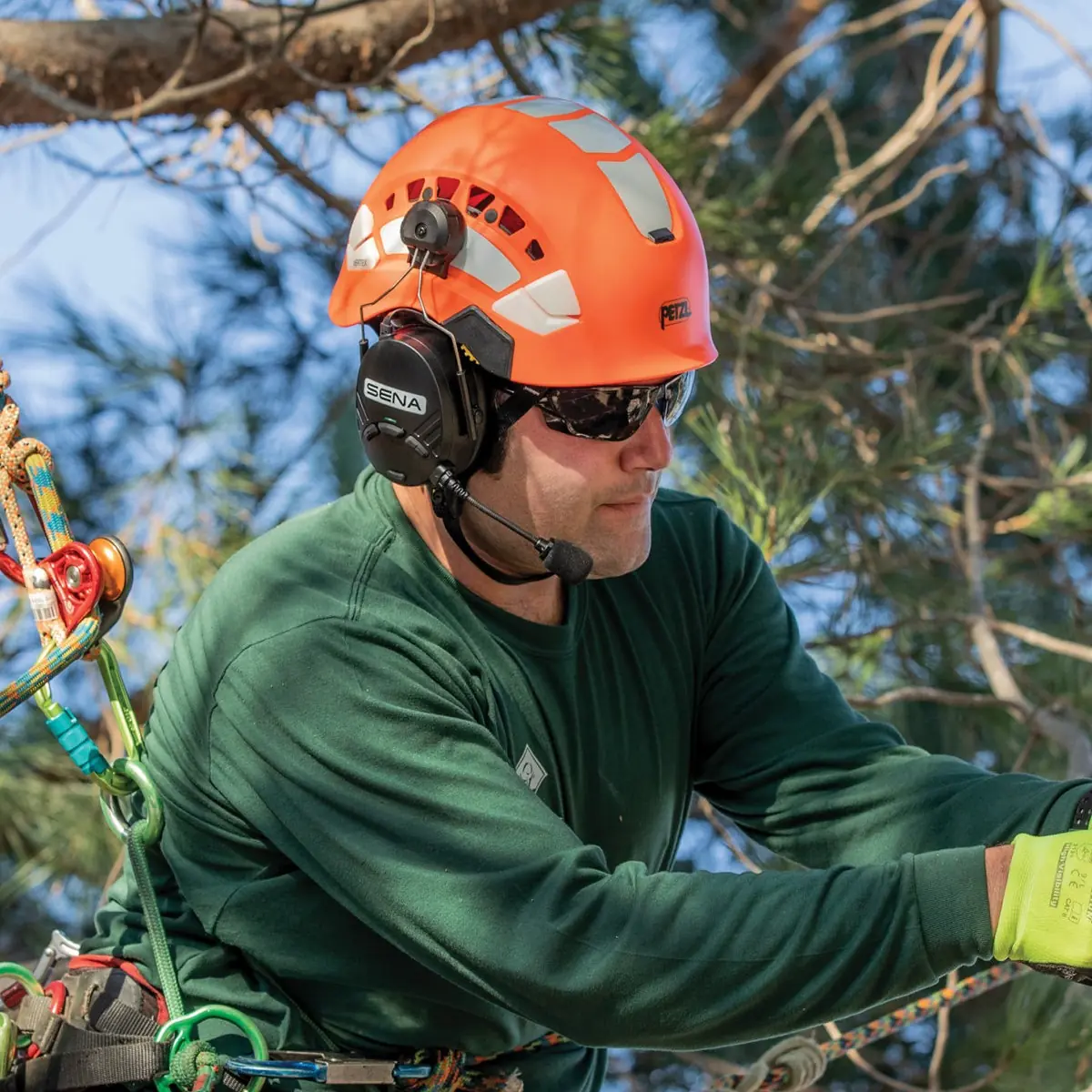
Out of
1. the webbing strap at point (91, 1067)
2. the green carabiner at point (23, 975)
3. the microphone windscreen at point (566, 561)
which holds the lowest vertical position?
the webbing strap at point (91, 1067)

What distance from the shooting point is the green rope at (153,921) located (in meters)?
1.44

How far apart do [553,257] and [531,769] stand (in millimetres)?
456

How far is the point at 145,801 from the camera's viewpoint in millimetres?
1447

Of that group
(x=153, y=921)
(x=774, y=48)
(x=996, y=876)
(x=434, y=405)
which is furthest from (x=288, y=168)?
(x=774, y=48)

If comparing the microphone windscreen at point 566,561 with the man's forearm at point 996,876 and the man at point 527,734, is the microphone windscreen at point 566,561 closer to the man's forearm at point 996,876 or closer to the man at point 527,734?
the man at point 527,734

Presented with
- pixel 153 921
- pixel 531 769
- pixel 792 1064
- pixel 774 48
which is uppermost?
pixel 774 48

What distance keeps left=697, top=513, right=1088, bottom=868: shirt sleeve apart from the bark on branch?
854mm

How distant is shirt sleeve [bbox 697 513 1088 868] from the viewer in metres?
1.50

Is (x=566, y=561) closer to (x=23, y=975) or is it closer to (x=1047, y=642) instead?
(x=23, y=975)

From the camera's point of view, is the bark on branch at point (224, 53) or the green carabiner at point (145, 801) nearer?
the green carabiner at point (145, 801)

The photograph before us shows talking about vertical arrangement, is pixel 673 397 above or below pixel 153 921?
above

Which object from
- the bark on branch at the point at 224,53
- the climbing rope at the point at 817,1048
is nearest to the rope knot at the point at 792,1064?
the climbing rope at the point at 817,1048

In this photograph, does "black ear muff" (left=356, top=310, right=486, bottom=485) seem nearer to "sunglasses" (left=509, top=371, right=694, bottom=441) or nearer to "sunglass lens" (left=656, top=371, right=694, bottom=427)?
"sunglasses" (left=509, top=371, right=694, bottom=441)

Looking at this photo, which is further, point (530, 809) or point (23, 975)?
point (23, 975)
